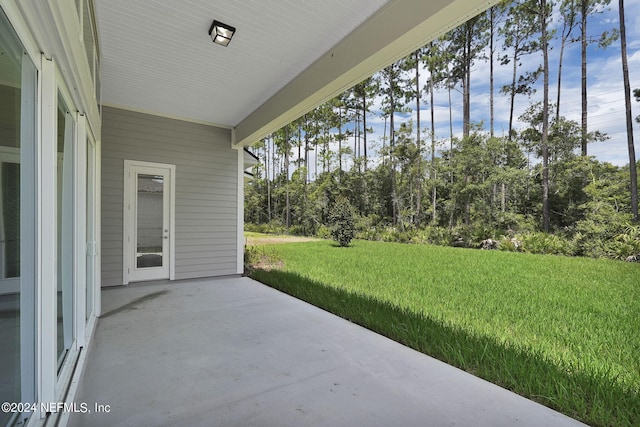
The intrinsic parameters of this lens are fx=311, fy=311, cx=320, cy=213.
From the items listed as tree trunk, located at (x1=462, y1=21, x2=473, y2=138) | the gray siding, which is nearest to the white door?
the gray siding

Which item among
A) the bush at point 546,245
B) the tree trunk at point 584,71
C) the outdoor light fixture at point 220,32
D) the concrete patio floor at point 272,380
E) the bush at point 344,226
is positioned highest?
the tree trunk at point 584,71

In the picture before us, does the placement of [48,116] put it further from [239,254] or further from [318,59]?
[239,254]

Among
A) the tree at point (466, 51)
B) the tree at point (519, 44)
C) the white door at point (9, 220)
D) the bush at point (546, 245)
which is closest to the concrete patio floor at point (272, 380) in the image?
the white door at point (9, 220)

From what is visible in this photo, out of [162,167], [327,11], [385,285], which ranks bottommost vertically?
[385,285]

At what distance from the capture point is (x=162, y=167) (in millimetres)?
5332

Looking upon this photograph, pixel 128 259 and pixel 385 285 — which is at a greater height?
pixel 128 259

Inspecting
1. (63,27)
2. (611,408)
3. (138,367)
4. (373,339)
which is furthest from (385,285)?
(63,27)

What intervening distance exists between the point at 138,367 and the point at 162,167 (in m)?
3.77

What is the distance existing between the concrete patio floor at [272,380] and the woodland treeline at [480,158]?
8731 mm

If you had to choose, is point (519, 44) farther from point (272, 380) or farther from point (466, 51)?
point (272, 380)

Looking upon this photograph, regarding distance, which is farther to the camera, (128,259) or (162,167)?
(162,167)

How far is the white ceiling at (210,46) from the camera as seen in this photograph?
8.55 feet

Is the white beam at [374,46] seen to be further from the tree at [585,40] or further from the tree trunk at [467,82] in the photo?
the tree trunk at [467,82]

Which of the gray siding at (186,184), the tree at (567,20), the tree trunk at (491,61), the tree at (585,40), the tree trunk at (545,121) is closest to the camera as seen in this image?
the gray siding at (186,184)
